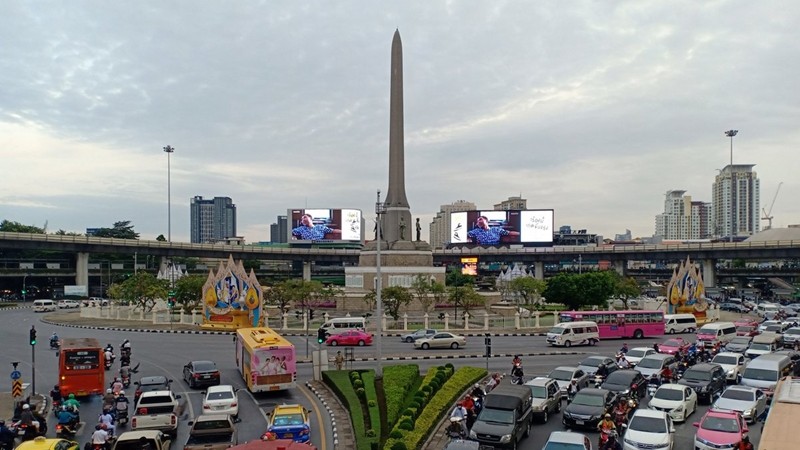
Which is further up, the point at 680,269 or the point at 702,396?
the point at 680,269

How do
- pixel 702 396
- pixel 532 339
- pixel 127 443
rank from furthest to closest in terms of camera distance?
pixel 532 339, pixel 702 396, pixel 127 443

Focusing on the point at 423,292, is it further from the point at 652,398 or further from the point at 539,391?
the point at 652,398

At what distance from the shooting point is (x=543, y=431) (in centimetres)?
2103

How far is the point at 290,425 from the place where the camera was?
1852 centimetres

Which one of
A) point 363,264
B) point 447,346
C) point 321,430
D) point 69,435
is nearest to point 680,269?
point 447,346

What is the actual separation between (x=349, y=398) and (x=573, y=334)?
884 inches

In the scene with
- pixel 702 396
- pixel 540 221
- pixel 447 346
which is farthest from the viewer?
pixel 540 221

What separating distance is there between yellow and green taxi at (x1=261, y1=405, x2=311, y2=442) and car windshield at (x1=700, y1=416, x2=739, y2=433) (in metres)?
11.1

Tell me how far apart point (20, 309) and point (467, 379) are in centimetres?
6989

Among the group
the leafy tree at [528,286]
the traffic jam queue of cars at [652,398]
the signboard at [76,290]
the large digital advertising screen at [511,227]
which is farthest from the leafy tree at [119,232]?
the traffic jam queue of cars at [652,398]

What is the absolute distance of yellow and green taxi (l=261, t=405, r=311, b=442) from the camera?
1823 centimetres

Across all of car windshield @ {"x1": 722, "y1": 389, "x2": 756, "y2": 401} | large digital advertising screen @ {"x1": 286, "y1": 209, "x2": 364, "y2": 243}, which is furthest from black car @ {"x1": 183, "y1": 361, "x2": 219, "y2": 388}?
large digital advertising screen @ {"x1": 286, "y1": 209, "x2": 364, "y2": 243}

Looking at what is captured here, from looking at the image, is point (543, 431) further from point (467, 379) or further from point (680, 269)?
point (680, 269)

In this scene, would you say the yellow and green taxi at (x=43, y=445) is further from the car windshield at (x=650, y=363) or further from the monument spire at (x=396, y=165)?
the monument spire at (x=396, y=165)
